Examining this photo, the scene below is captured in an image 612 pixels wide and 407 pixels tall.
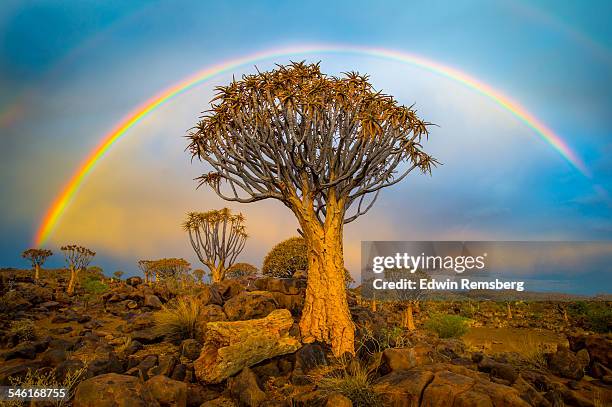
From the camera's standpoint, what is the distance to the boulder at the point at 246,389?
21.6 feet

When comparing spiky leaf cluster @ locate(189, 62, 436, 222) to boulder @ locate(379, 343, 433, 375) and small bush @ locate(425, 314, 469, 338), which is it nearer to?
boulder @ locate(379, 343, 433, 375)

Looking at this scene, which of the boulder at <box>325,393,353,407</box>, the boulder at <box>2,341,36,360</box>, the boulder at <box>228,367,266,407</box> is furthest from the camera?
the boulder at <box>2,341,36,360</box>

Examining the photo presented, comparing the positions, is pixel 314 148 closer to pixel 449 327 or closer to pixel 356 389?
pixel 356 389

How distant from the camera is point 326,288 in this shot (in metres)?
9.10

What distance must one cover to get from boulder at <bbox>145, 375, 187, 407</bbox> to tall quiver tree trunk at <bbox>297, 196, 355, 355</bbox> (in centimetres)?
320

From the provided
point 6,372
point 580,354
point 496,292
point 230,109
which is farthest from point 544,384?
point 496,292

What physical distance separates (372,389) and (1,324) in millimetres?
13288

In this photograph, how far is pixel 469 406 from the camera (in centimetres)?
508

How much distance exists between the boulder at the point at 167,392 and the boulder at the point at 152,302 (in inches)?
468

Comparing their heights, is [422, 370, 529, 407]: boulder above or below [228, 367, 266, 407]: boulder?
above

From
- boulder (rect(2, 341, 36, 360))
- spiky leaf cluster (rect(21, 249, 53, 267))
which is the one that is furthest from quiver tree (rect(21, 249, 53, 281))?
boulder (rect(2, 341, 36, 360))

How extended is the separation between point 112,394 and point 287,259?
1640cm

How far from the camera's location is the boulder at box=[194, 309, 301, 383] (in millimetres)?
7594

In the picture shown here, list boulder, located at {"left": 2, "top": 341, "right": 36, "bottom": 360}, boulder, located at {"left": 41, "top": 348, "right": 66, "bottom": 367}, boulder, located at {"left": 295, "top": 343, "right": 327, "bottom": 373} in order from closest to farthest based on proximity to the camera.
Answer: boulder, located at {"left": 295, "top": 343, "right": 327, "bottom": 373} < boulder, located at {"left": 41, "top": 348, "right": 66, "bottom": 367} < boulder, located at {"left": 2, "top": 341, "right": 36, "bottom": 360}
